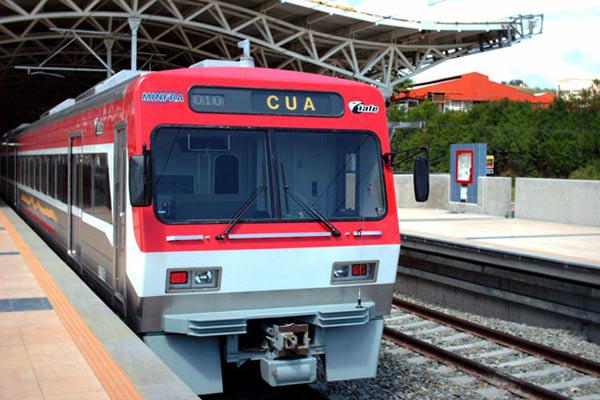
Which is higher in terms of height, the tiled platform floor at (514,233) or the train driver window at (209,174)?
the train driver window at (209,174)

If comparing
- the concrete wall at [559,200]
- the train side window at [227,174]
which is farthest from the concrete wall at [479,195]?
the train side window at [227,174]

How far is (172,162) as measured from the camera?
680 centimetres

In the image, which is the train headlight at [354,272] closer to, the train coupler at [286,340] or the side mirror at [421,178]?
the train coupler at [286,340]

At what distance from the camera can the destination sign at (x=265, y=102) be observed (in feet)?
22.8

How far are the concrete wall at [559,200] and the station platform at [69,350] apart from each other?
42.0ft

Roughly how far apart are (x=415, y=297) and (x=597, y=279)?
5199 millimetres

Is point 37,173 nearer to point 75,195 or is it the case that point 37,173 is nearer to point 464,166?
point 75,195

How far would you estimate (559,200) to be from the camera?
1959 centimetres

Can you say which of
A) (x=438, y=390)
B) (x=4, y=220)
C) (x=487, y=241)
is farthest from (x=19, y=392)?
(x=4, y=220)

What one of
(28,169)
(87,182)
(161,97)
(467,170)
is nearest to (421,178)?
(161,97)

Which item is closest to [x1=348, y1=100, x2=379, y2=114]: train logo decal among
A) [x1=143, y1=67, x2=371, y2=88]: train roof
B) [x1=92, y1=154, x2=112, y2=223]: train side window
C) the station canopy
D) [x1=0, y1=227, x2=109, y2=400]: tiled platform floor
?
[x1=143, y1=67, x2=371, y2=88]: train roof

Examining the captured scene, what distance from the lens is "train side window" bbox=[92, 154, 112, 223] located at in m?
7.93

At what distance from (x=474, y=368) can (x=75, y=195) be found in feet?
17.9

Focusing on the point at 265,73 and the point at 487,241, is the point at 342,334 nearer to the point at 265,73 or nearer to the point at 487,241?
the point at 265,73
